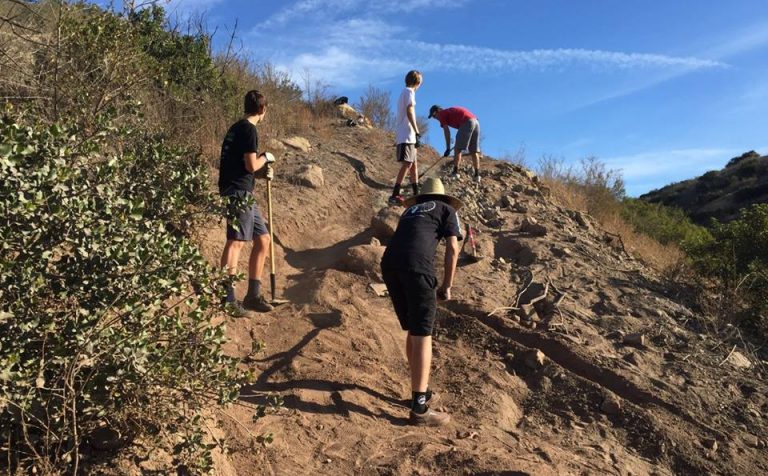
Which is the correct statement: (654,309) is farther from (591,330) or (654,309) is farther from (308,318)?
(308,318)

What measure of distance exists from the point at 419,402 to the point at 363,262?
8.00ft

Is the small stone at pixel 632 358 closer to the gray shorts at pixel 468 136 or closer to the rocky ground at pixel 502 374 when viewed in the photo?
the rocky ground at pixel 502 374

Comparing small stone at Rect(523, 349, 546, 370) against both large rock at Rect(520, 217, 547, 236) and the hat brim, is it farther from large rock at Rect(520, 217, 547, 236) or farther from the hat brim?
large rock at Rect(520, 217, 547, 236)

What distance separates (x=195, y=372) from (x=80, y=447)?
592 millimetres

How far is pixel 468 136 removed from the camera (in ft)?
29.7

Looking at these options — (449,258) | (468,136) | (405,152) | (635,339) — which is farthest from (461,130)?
(449,258)

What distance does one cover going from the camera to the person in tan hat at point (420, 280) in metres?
3.78

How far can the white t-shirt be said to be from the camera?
24.9 ft

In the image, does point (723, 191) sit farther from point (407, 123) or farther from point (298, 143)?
point (407, 123)

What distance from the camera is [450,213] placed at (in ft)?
13.5

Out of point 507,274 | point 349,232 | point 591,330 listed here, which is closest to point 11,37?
point 349,232

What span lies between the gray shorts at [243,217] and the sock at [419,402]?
1.66 m

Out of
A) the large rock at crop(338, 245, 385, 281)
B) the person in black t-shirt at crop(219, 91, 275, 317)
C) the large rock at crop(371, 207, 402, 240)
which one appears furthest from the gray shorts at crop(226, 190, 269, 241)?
the large rock at crop(371, 207, 402, 240)

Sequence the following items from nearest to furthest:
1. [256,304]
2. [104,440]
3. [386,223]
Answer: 1. [104,440]
2. [256,304]
3. [386,223]
